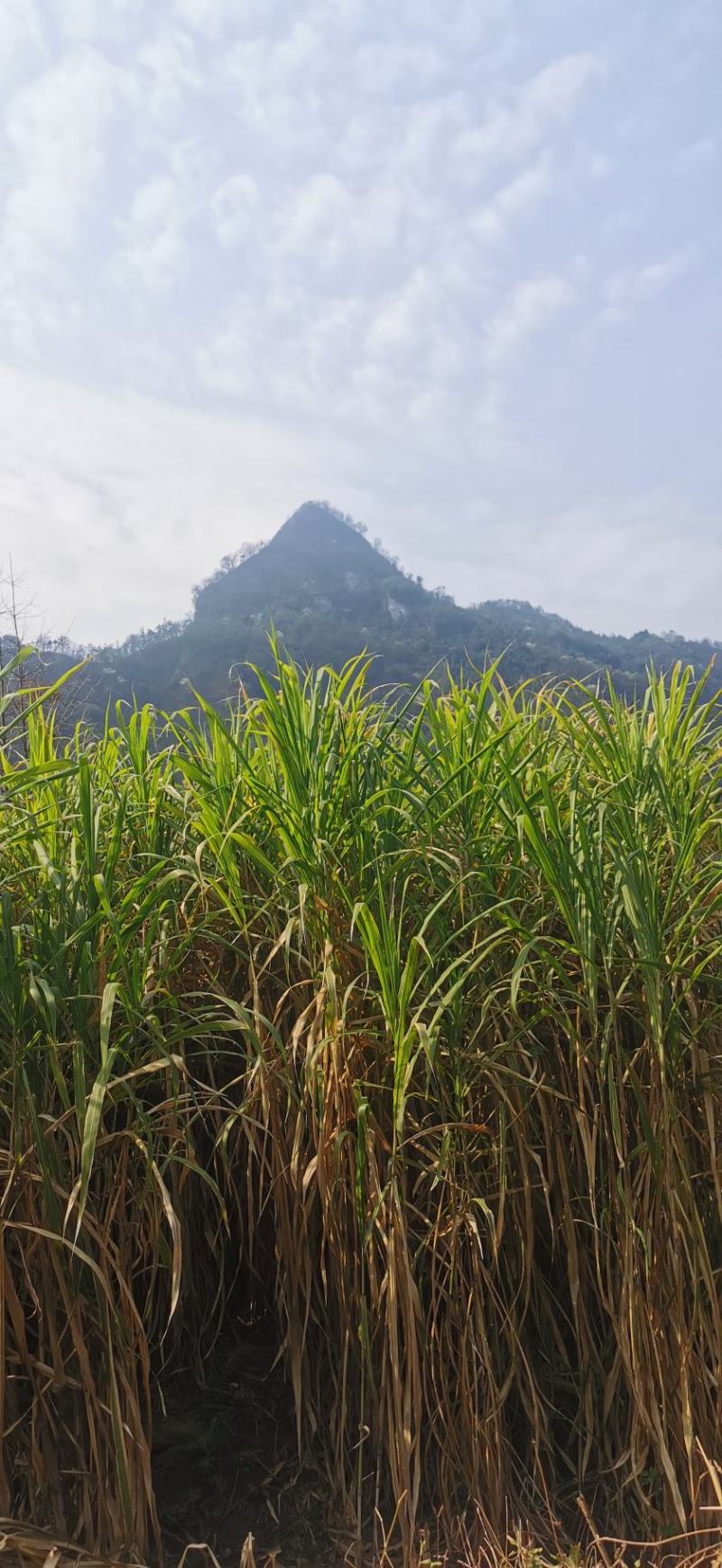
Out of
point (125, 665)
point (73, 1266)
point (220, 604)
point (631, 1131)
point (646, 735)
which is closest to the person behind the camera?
point (73, 1266)

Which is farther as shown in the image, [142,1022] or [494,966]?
[494,966]

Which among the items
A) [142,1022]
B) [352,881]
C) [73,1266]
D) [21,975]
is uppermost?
[352,881]

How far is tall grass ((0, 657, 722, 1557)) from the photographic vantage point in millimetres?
1748

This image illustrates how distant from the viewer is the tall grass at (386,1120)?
68.8 inches

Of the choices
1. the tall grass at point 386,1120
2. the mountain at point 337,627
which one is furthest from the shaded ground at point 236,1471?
the mountain at point 337,627

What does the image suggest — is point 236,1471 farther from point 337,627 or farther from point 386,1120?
point 337,627

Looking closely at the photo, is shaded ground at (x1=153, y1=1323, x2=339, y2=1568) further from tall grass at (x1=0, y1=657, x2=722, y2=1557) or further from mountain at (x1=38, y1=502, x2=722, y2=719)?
mountain at (x1=38, y1=502, x2=722, y2=719)

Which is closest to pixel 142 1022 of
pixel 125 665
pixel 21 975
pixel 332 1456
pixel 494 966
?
pixel 21 975

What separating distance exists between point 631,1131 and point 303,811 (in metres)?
0.97

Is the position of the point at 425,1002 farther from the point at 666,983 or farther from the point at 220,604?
the point at 220,604

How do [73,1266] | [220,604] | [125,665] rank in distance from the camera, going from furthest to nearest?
[220,604]
[125,665]
[73,1266]

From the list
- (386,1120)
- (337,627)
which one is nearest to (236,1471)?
(386,1120)

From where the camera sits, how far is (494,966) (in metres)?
2.03

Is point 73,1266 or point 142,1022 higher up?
point 142,1022
